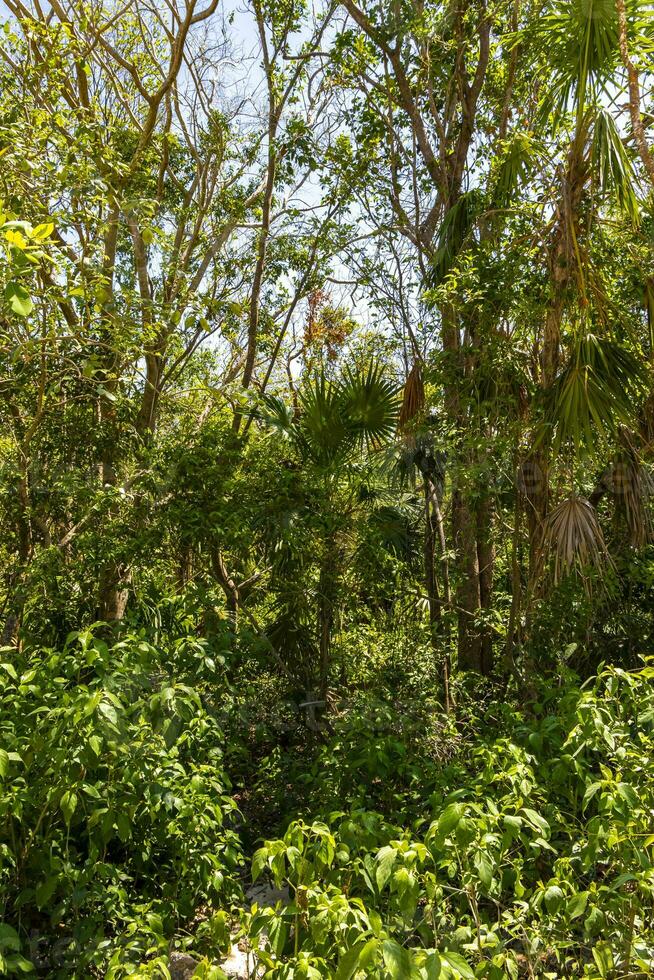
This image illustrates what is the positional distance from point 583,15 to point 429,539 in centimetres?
353

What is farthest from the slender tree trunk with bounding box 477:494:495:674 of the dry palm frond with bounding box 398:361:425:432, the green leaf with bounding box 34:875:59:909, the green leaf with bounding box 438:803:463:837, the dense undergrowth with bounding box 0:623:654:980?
the green leaf with bounding box 34:875:59:909

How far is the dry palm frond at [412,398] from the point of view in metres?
5.87

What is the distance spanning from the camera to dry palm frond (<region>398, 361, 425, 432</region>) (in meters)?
5.87

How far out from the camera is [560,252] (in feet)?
15.6

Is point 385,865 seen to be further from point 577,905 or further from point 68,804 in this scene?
point 68,804

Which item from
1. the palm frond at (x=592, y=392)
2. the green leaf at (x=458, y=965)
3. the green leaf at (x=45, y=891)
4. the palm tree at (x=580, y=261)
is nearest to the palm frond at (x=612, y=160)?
the palm tree at (x=580, y=261)

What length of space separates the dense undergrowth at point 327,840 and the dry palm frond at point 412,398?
2.24m

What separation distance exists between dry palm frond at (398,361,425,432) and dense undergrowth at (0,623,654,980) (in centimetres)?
224

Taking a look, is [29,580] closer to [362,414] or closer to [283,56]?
[362,414]

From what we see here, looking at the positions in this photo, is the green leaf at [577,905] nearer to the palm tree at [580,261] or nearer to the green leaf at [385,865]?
the green leaf at [385,865]

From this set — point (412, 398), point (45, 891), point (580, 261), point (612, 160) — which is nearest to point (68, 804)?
point (45, 891)

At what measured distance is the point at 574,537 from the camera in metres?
4.64

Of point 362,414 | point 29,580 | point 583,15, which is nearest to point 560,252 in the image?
point 583,15

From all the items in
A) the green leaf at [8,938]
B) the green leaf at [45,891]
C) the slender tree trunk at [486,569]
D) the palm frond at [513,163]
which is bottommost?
the green leaf at [8,938]
